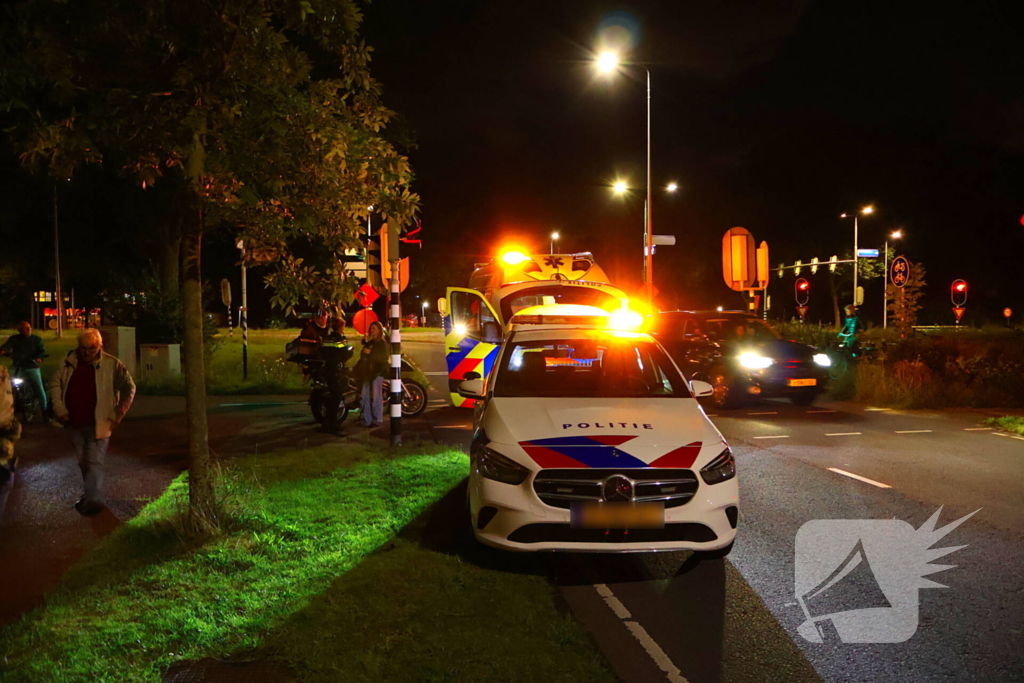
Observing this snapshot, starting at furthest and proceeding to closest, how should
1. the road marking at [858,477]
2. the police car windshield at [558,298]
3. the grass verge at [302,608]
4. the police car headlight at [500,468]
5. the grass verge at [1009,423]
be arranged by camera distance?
1. the police car windshield at [558,298]
2. the grass verge at [1009,423]
3. the road marking at [858,477]
4. the police car headlight at [500,468]
5. the grass verge at [302,608]

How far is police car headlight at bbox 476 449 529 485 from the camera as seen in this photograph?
18.3 feet

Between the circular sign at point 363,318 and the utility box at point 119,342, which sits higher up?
the circular sign at point 363,318

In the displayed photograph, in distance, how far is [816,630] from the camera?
4.88 meters

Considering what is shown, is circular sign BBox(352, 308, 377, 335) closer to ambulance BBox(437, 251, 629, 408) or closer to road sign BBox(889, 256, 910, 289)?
A: ambulance BBox(437, 251, 629, 408)

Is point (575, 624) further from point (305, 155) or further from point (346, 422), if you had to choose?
point (346, 422)

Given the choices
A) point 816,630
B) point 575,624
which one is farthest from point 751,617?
point 575,624

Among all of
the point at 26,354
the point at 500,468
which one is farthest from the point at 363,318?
the point at 500,468

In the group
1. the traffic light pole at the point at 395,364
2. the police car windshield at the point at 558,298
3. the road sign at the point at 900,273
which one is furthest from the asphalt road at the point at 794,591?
the road sign at the point at 900,273

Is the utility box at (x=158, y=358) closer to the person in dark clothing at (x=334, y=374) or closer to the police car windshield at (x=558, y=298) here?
the person in dark clothing at (x=334, y=374)

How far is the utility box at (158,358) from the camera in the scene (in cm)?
2219

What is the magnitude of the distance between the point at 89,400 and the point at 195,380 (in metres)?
1.52

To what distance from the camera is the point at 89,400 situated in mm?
7578

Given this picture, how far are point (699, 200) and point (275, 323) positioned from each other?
102ft

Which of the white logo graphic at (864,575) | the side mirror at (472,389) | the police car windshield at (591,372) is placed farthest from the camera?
the side mirror at (472,389)
